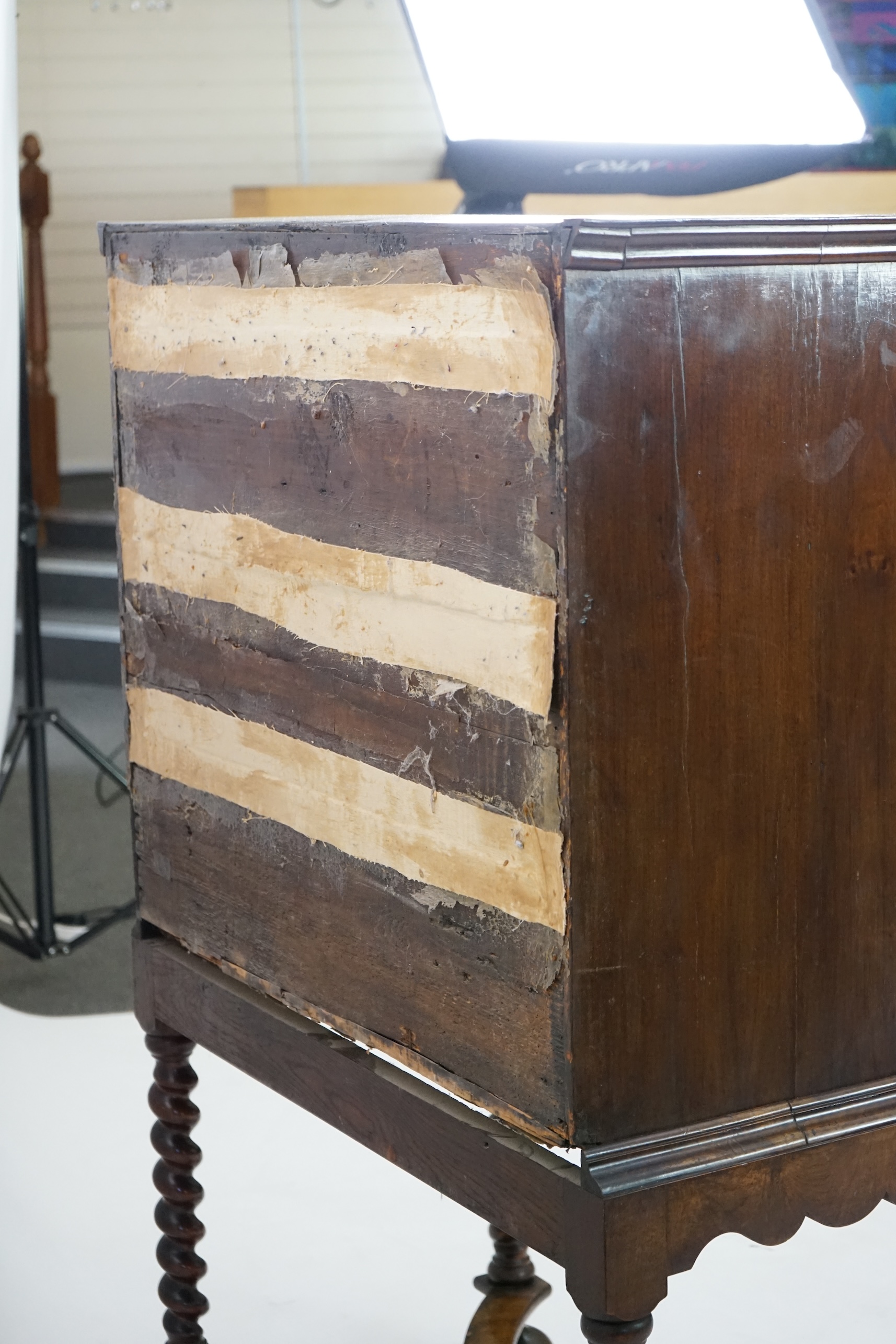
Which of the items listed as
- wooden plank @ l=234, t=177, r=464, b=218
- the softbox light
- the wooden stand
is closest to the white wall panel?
wooden plank @ l=234, t=177, r=464, b=218

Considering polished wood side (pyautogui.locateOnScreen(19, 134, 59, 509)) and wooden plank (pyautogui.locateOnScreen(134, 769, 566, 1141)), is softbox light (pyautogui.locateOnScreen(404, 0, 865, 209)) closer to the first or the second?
wooden plank (pyautogui.locateOnScreen(134, 769, 566, 1141))

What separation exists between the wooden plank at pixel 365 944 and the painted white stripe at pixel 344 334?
300 millimetres

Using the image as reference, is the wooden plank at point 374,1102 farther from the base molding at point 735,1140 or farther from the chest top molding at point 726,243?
the chest top molding at point 726,243

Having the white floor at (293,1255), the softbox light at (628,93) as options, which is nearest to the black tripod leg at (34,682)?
the white floor at (293,1255)

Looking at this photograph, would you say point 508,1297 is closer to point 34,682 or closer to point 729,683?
Answer: point 729,683

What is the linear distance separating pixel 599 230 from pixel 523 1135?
0.51m

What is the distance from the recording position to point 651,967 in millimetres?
851

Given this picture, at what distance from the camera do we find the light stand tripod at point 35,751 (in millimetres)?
2658

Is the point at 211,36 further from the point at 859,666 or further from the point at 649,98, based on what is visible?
the point at 859,666

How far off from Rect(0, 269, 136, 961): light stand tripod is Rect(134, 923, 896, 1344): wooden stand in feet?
5.15

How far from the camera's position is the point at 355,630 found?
0.97m

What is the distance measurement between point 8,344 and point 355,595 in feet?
5.17

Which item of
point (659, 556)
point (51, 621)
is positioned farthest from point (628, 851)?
point (51, 621)

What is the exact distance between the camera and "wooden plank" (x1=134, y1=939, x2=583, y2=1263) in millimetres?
891
